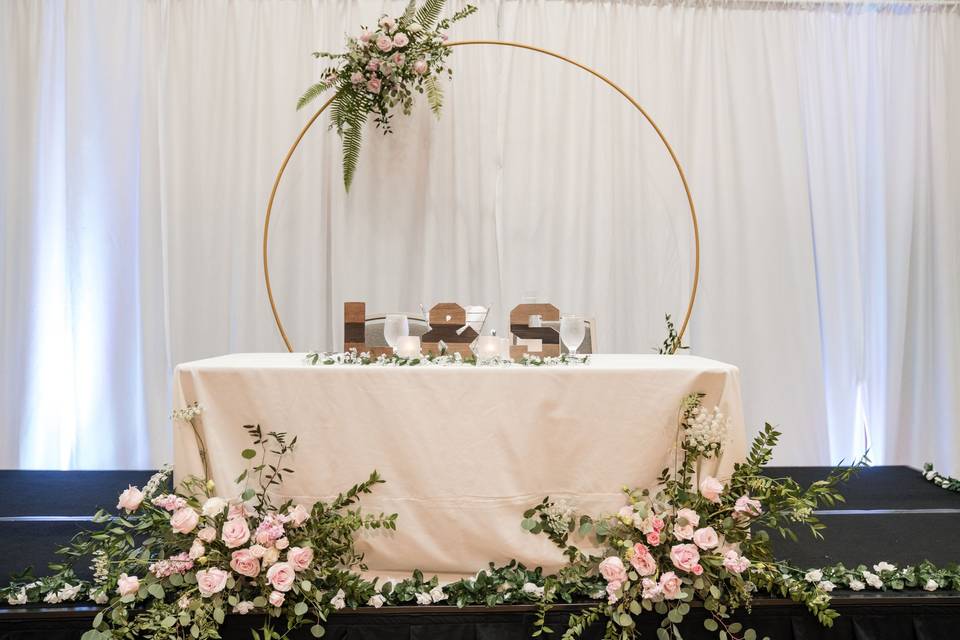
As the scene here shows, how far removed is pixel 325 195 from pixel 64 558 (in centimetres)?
215

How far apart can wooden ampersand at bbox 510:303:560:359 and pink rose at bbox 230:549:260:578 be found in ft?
2.94

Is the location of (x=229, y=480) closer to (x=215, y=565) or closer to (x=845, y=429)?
(x=215, y=565)

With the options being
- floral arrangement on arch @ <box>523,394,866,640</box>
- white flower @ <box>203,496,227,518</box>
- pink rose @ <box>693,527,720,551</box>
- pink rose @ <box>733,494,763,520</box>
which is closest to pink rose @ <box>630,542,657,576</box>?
floral arrangement on arch @ <box>523,394,866,640</box>

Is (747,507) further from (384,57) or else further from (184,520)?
(384,57)

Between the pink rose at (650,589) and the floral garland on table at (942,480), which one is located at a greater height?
the pink rose at (650,589)

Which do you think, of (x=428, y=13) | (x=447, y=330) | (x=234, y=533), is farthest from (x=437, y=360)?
(x=428, y=13)

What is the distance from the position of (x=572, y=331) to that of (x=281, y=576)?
1.05m

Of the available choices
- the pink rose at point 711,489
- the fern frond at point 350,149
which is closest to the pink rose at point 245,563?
the pink rose at point 711,489

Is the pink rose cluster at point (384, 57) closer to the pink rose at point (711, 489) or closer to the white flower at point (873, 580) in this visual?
the pink rose at point (711, 489)

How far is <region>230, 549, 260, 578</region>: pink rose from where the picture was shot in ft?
5.47

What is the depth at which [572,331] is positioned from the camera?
2105 mm

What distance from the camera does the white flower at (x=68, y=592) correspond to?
5.74 feet

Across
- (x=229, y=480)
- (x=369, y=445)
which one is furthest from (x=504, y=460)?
(x=229, y=480)

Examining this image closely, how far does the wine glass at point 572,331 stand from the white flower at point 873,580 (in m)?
0.99
